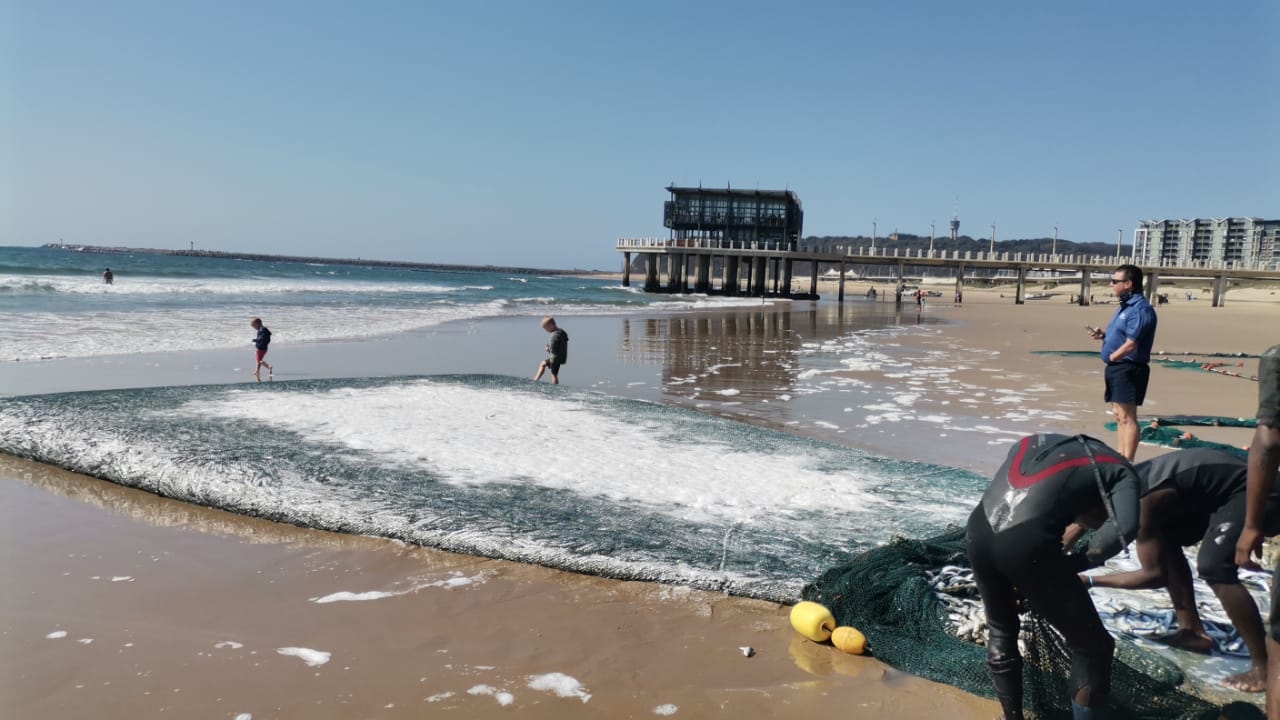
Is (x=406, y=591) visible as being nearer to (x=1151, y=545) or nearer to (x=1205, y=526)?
(x=1151, y=545)

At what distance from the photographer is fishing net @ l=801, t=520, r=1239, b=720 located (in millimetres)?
3318

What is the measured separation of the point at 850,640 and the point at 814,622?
19cm

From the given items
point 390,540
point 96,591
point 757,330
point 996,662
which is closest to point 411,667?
point 390,540

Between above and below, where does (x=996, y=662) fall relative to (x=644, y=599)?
above

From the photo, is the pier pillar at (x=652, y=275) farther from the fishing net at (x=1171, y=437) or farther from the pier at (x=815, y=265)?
the fishing net at (x=1171, y=437)

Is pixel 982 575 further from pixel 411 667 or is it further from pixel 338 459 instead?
pixel 338 459

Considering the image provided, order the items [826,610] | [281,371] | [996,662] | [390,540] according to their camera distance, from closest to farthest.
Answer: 1. [996,662]
2. [826,610]
3. [390,540]
4. [281,371]

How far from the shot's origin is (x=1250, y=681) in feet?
11.4

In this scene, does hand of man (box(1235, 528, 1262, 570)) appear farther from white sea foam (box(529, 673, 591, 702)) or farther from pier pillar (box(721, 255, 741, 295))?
pier pillar (box(721, 255, 741, 295))

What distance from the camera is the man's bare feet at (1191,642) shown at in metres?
3.79

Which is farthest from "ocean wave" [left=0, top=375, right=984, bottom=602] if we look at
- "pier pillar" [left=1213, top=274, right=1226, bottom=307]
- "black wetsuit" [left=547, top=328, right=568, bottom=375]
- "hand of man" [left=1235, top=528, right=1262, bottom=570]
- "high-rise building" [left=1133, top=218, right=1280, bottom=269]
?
"high-rise building" [left=1133, top=218, right=1280, bottom=269]

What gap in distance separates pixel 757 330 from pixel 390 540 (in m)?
21.6

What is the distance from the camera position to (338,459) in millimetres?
6773

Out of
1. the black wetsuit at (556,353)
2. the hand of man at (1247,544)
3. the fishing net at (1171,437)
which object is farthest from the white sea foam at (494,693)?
the black wetsuit at (556,353)
